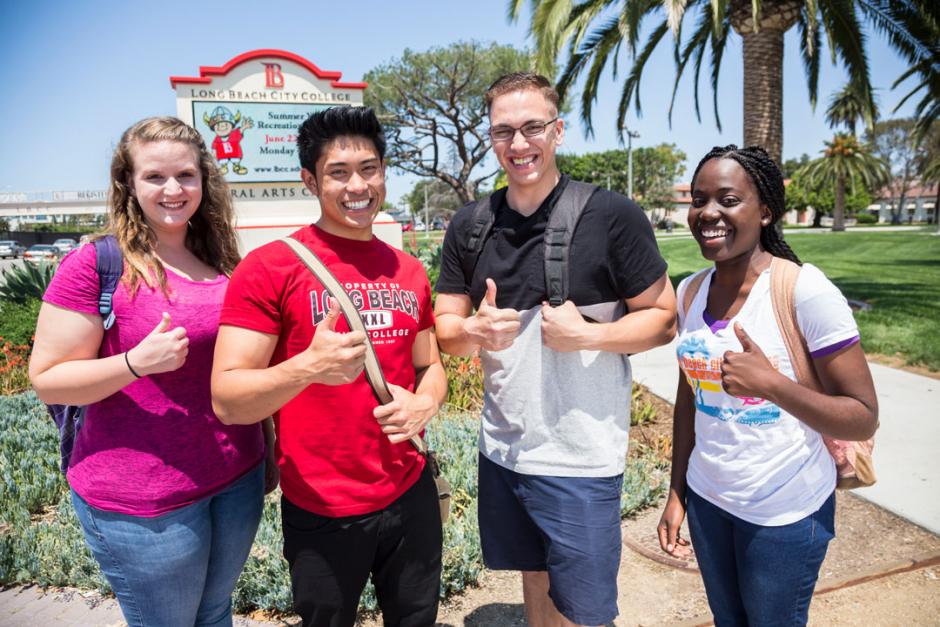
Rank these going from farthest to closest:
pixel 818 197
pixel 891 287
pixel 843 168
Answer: pixel 818 197
pixel 843 168
pixel 891 287

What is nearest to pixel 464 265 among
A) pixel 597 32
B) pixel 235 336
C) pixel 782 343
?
pixel 235 336

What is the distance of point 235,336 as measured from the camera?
1.69 m

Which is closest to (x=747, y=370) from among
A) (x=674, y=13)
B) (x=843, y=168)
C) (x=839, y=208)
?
(x=674, y=13)

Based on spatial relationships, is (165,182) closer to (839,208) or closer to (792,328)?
(792,328)

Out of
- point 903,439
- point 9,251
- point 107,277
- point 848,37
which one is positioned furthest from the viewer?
point 9,251

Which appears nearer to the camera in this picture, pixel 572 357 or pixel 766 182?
pixel 766 182

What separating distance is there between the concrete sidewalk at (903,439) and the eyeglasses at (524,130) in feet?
10.7

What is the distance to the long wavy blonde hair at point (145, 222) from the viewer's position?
5.92ft

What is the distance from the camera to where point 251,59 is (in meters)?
8.06

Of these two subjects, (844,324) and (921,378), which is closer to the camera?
(844,324)

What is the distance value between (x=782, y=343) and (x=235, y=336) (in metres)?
1.52

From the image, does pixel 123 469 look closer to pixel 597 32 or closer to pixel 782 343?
pixel 782 343

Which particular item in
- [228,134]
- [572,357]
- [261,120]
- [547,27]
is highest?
[547,27]

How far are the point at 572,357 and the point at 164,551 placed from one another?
1.38 metres
